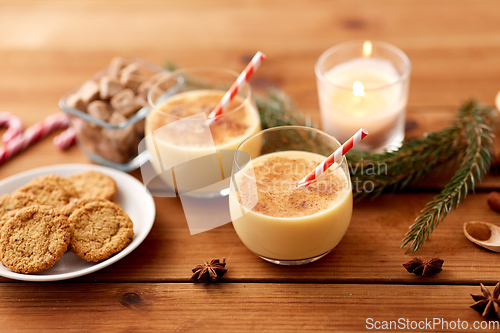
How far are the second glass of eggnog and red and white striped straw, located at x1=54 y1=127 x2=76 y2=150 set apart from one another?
46 cm

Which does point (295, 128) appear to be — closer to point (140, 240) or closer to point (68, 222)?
point (140, 240)

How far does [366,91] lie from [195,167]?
0.63m

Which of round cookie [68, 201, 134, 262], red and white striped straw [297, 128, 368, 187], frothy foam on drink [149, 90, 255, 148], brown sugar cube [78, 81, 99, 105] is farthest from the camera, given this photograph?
brown sugar cube [78, 81, 99, 105]

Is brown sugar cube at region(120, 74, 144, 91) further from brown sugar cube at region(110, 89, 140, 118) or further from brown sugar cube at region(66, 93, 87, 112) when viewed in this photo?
brown sugar cube at region(66, 93, 87, 112)

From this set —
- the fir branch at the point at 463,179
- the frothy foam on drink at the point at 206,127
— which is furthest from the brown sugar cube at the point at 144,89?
the fir branch at the point at 463,179

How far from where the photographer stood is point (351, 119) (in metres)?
1.75

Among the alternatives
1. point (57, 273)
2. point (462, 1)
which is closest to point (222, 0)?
point (462, 1)

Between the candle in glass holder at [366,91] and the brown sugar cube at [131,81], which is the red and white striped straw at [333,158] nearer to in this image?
the candle in glass holder at [366,91]

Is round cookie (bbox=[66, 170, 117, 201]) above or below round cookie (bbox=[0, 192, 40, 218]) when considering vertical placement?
below

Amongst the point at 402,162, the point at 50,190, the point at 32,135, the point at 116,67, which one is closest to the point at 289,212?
the point at 402,162

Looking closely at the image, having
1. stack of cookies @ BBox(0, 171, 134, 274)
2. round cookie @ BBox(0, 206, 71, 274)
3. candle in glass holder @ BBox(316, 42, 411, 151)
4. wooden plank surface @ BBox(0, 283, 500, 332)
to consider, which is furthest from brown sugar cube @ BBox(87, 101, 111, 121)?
candle in glass holder @ BBox(316, 42, 411, 151)

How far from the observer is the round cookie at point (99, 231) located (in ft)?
4.51

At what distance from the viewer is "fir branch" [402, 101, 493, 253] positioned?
4.66 ft

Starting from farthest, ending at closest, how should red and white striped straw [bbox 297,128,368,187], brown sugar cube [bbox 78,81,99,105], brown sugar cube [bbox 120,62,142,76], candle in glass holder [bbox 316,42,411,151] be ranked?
1. brown sugar cube [bbox 120,62,142,76]
2. brown sugar cube [bbox 78,81,99,105]
3. candle in glass holder [bbox 316,42,411,151]
4. red and white striped straw [bbox 297,128,368,187]
